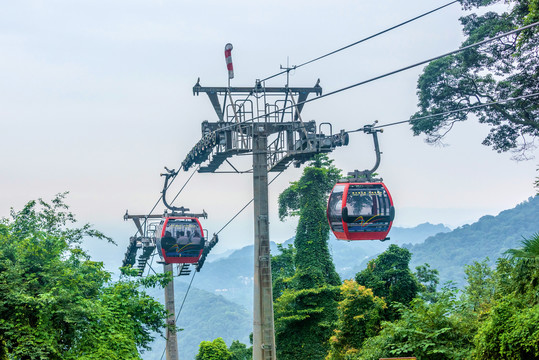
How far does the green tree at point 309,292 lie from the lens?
30.6 m

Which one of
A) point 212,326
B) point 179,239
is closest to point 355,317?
point 179,239

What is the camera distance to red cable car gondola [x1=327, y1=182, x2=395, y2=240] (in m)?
16.4

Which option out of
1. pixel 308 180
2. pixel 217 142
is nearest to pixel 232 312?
pixel 308 180

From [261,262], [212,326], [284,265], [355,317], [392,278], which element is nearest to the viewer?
[261,262]

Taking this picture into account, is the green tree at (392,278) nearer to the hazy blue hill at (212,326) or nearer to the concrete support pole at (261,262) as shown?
the concrete support pole at (261,262)

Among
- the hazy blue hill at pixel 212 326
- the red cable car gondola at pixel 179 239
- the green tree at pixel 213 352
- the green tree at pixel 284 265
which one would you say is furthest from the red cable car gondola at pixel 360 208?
the hazy blue hill at pixel 212 326

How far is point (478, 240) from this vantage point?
508ft

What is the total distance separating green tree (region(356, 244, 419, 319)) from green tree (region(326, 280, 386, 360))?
240cm

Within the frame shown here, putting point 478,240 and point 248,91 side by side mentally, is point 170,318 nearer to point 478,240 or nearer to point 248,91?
point 248,91

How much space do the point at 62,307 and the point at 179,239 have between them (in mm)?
11100

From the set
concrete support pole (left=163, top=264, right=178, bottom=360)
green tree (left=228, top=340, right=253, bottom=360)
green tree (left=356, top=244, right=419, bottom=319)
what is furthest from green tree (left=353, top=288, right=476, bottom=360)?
green tree (left=228, top=340, right=253, bottom=360)

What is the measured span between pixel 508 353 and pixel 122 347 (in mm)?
8909

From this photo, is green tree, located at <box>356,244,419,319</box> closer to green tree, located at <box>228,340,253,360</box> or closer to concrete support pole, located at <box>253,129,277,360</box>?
concrete support pole, located at <box>253,129,277,360</box>

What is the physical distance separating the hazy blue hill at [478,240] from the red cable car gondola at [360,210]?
438 ft
